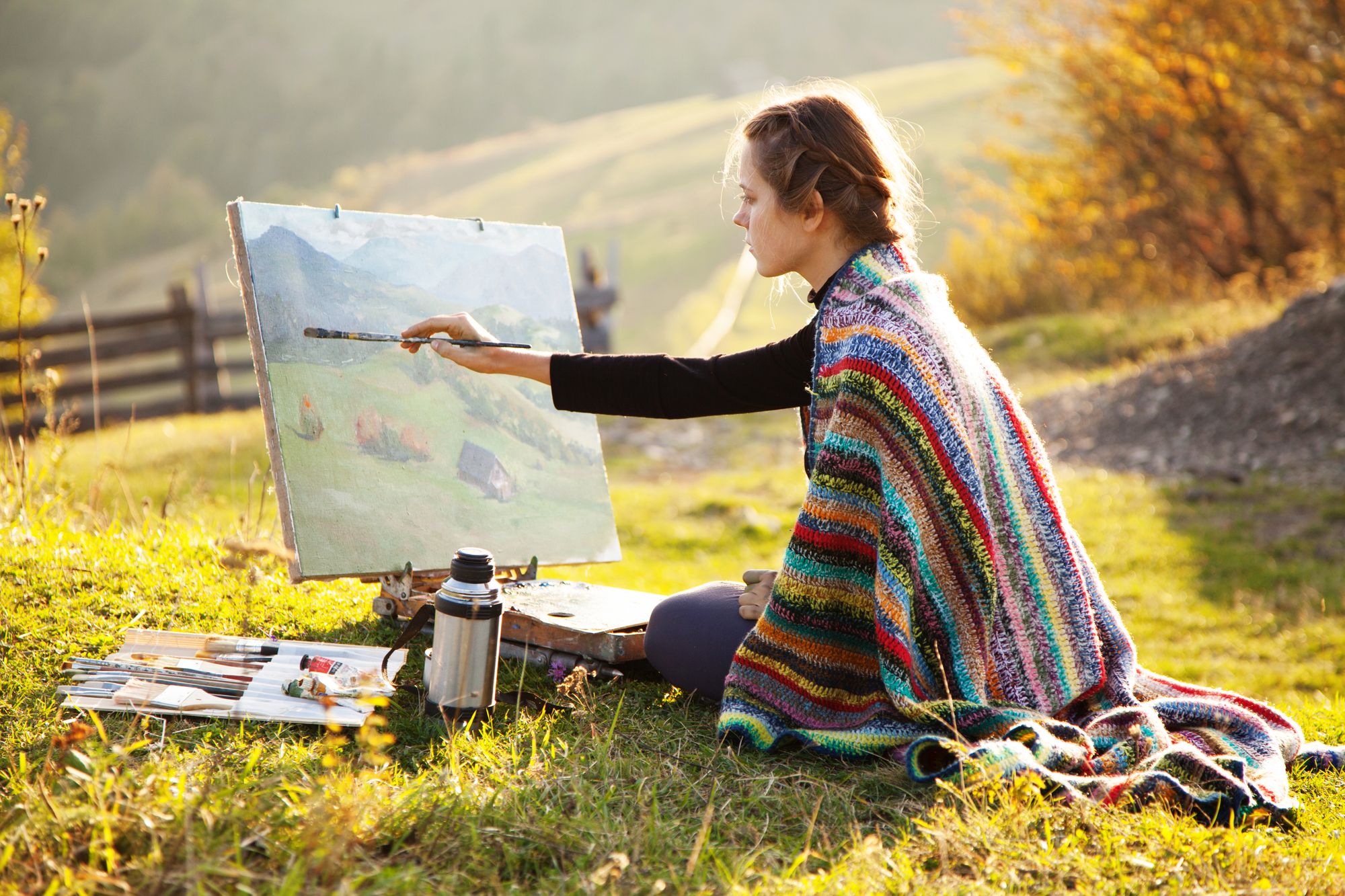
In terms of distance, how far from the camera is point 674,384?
3020 millimetres

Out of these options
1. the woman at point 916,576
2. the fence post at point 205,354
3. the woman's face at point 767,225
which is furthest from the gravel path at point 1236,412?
the fence post at point 205,354

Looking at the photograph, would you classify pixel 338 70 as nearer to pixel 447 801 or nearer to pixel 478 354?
pixel 478 354

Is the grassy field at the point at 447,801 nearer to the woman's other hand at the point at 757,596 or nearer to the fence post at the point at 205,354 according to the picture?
the woman's other hand at the point at 757,596

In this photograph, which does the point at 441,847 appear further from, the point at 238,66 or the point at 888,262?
the point at 238,66

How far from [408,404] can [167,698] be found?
116 cm

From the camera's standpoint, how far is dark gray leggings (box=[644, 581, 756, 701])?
2777mm

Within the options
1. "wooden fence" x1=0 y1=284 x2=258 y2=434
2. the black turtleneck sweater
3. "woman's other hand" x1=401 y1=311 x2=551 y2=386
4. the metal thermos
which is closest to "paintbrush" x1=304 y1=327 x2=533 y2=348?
"woman's other hand" x1=401 y1=311 x2=551 y2=386

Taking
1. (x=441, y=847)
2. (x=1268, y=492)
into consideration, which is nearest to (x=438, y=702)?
(x=441, y=847)

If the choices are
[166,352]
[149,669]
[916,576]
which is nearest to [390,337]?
[149,669]

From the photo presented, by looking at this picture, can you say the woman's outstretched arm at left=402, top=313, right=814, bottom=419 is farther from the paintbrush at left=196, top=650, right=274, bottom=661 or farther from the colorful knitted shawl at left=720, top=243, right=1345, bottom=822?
the paintbrush at left=196, top=650, right=274, bottom=661

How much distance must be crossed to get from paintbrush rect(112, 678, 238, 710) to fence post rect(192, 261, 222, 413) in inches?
427

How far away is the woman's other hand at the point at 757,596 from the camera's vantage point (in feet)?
8.88

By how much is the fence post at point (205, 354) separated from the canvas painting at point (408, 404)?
1004 centimetres

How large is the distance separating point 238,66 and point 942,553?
93.8 m
